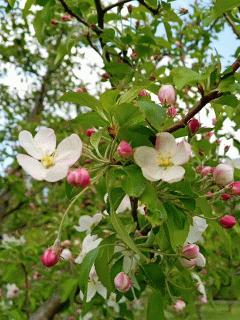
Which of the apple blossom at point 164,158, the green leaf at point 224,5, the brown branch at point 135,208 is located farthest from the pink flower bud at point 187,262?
A: the green leaf at point 224,5

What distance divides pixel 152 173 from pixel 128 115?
0.37ft

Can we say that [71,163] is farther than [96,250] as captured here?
No

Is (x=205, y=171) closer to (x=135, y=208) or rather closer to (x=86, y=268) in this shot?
(x=135, y=208)

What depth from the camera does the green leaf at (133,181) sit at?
92cm

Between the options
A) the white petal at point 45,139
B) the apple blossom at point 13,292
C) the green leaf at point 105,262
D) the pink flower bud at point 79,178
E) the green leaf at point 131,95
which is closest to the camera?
the pink flower bud at point 79,178

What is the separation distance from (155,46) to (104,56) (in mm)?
204

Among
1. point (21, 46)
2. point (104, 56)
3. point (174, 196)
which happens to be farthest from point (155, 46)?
point (21, 46)

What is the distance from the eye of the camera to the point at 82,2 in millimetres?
1764

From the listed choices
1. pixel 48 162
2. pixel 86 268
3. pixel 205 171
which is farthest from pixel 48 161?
pixel 205 171

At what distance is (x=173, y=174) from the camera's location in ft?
3.19

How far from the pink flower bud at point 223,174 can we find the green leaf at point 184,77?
0.18 meters

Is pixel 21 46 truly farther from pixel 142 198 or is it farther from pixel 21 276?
pixel 142 198

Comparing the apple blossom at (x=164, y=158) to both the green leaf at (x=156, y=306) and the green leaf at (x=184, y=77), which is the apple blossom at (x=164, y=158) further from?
the green leaf at (x=156, y=306)

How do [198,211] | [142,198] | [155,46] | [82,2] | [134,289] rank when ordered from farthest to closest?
[155,46] < [82,2] < [134,289] < [198,211] < [142,198]
